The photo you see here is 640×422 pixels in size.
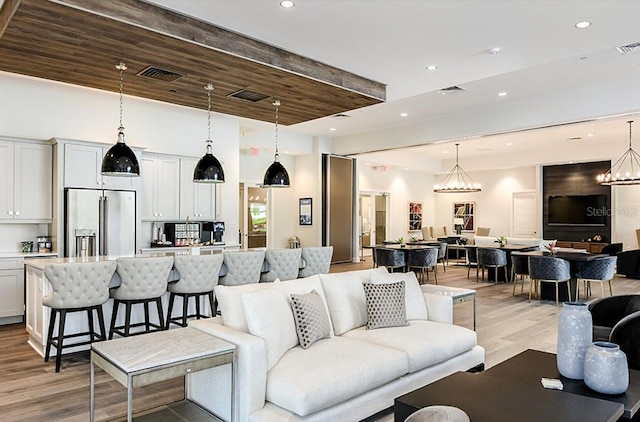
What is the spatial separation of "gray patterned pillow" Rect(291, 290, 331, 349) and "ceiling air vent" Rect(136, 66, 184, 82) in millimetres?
3228

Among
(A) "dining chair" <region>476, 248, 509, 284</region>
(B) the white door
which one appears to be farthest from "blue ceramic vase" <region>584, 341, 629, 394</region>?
(B) the white door

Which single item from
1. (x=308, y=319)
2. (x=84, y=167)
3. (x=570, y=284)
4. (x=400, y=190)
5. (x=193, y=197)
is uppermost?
(x=400, y=190)

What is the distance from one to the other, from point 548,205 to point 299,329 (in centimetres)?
1274

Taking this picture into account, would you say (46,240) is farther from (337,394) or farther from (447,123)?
(447,123)

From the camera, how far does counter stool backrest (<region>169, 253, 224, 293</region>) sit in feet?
16.4

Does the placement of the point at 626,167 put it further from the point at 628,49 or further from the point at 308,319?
the point at 308,319

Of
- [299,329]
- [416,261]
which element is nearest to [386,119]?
[416,261]

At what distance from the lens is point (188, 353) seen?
101 inches

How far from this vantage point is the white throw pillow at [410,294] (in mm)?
4176

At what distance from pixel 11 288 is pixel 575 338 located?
653 cm

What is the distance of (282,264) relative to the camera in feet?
19.4

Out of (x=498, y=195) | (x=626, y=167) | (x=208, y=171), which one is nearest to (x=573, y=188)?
(x=626, y=167)

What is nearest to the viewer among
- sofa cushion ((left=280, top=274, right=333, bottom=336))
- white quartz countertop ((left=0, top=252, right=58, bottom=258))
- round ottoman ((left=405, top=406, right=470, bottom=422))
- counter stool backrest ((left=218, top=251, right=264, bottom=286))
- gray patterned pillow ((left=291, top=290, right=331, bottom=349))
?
round ottoman ((left=405, top=406, right=470, bottom=422))

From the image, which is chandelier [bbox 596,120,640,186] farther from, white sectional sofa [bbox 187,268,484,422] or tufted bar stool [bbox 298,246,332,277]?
white sectional sofa [bbox 187,268,484,422]
